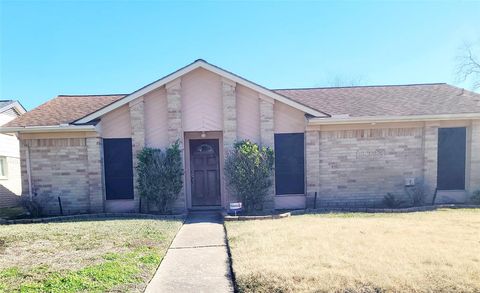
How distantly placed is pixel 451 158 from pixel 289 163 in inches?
223

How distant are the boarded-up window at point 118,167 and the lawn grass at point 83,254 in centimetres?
171

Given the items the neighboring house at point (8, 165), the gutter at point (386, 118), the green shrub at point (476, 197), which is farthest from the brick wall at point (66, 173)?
the green shrub at point (476, 197)

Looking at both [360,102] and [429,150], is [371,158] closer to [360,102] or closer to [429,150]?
[429,150]

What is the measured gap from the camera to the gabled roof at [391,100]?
10.2 metres

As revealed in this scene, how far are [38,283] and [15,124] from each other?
7.84 metres

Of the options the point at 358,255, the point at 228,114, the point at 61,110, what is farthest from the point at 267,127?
the point at 61,110

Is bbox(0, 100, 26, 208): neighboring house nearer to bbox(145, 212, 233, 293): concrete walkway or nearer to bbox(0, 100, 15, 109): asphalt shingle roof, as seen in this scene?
bbox(0, 100, 15, 109): asphalt shingle roof

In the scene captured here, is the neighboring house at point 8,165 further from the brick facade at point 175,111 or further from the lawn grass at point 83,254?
the brick facade at point 175,111

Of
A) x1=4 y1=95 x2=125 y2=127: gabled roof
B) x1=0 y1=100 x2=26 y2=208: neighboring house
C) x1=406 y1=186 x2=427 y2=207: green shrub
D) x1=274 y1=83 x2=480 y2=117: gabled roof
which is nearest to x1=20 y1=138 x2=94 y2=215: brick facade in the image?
x1=4 y1=95 x2=125 y2=127: gabled roof

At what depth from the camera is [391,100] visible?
11602 millimetres

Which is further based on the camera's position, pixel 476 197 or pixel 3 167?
pixel 3 167

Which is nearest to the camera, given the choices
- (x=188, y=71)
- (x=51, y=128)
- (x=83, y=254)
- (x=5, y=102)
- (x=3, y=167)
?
(x=83, y=254)

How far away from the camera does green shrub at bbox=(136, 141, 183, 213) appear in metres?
9.34

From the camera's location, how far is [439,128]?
10148 millimetres
